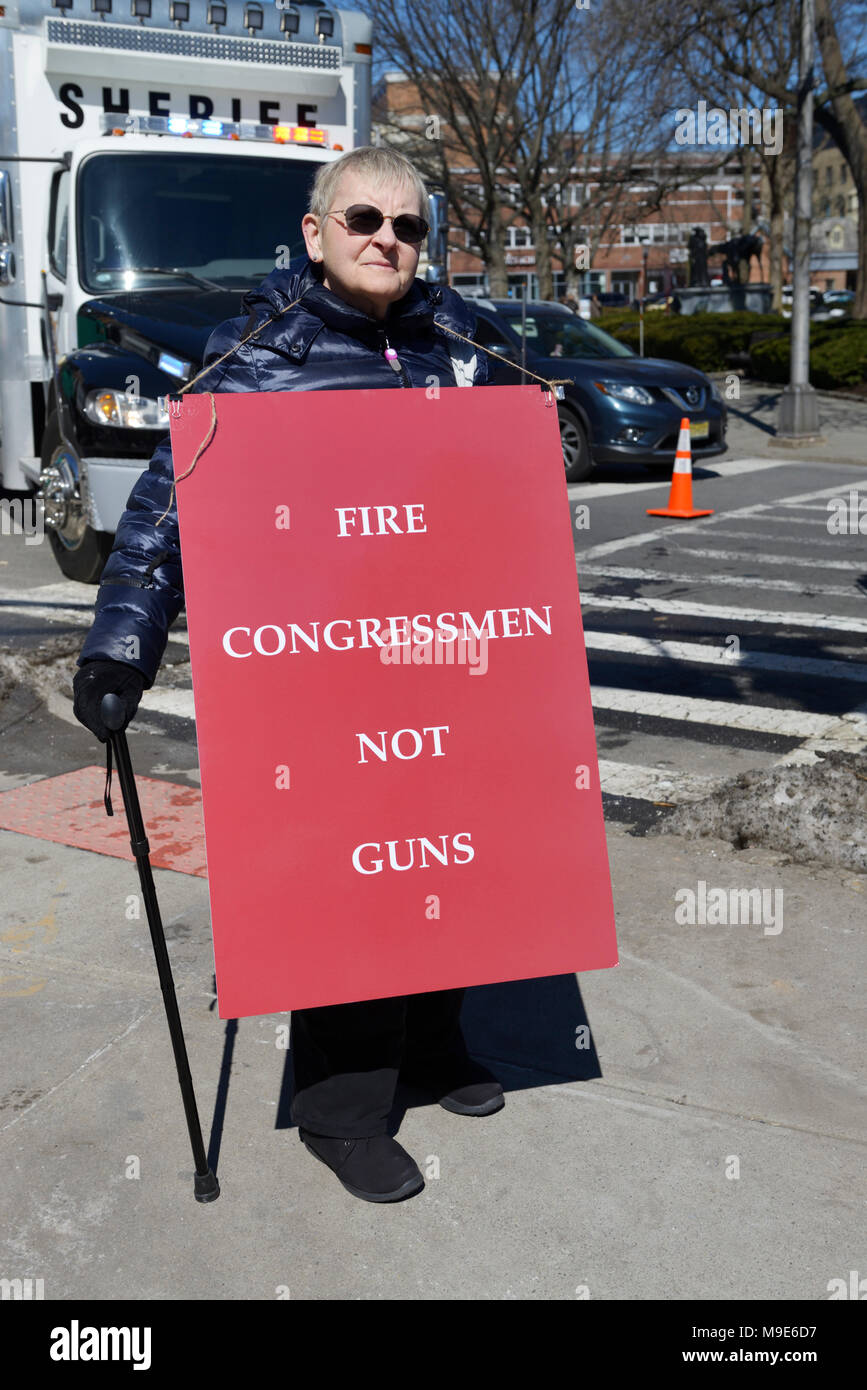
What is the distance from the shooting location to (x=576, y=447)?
14.6 meters

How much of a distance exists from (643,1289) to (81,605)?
269 inches

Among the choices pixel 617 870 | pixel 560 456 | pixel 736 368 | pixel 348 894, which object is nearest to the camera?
pixel 348 894

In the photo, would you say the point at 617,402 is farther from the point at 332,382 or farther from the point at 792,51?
the point at 792,51

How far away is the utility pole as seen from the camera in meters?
17.2

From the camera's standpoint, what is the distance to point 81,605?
879cm

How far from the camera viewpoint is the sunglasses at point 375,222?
2.82m

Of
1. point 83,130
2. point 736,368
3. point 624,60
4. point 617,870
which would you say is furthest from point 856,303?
point 617,870

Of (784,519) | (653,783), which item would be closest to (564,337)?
(784,519)

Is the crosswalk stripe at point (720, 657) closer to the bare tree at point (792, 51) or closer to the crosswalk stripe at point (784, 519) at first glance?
the crosswalk stripe at point (784, 519)

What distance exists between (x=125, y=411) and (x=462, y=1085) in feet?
20.4

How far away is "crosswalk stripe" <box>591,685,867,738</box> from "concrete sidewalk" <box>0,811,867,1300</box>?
6.56ft

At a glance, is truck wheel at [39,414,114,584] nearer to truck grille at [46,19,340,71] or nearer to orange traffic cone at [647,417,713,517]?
truck grille at [46,19,340,71]

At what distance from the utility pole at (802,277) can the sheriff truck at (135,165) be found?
8.68m

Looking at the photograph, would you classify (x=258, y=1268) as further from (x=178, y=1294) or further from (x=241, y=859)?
(x=241, y=859)
